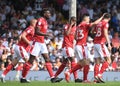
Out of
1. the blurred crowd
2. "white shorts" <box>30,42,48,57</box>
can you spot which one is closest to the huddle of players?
"white shorts" <box>30,42,48,57</box>

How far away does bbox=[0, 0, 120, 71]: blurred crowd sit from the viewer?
78.7 feet

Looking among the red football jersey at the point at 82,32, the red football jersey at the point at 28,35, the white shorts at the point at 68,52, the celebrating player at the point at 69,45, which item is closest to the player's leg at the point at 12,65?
the red football jersey at the point at 28,35

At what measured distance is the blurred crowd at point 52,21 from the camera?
78.7 ft

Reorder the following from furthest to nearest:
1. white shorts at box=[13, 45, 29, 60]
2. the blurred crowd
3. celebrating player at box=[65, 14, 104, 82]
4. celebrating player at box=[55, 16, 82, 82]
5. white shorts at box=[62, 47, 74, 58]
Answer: the blurred crowd < white shorts at box=[62, 47, 74, 58] < celebrating player at box=[55, 16, 82, 82] < white shorts at box=[13, 45, 29, 60] < celebrating player at box=[65, 14, 104, 82]

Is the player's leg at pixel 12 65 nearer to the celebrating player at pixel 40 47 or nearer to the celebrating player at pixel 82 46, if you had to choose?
the celebrating player at pixel 40 47

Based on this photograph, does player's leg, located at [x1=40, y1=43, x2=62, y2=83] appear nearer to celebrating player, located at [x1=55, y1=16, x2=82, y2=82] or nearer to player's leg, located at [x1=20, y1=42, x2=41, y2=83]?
player's leg, located at [x1=20, y1=42, x2=41, y2=83]

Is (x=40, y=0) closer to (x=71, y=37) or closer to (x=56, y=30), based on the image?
(x=56, y=30)

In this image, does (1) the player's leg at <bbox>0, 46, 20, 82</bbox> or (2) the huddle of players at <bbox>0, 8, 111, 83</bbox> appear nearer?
(2) the huddle of players at <bbox>0, 8, 111, 83</bbox>

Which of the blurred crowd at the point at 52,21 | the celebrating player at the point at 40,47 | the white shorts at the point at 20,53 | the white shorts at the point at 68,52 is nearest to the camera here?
the celebrating player at the point at 40,47

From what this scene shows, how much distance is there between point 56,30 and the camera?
2697 centimetres

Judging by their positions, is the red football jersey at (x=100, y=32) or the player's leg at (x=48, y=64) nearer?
the player's leg at (x=48, y=64)

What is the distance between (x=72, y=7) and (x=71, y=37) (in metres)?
3.88

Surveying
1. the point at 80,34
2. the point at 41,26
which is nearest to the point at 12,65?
the point at 41,26

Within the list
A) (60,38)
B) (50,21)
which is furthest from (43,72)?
(50,21)
